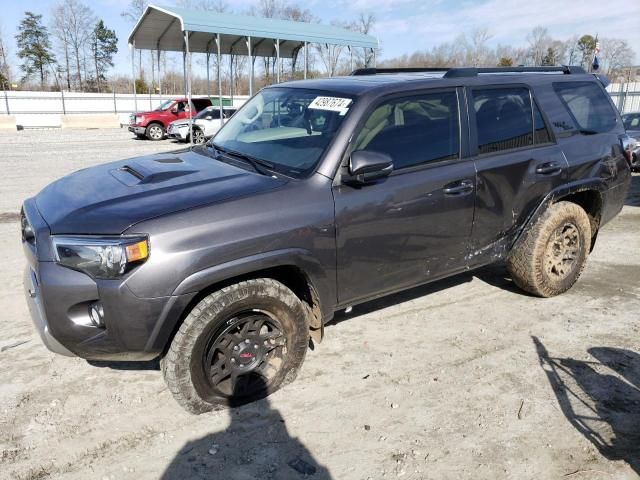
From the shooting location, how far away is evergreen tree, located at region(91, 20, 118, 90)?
66562 mm

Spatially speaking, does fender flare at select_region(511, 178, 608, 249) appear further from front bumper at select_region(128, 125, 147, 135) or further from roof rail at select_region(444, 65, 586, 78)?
front bumper at select_region(128, 125, 147, 135)

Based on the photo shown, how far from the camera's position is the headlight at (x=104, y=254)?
262 cm

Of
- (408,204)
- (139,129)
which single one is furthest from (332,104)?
(139,129)

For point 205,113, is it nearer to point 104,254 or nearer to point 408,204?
point 408,204

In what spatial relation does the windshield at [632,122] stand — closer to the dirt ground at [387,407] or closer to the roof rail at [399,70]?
the dirt ground at [387,407]

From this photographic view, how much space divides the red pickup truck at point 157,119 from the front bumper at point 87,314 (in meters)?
19.5

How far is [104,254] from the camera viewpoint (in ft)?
8.63

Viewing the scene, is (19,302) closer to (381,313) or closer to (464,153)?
(381,313)

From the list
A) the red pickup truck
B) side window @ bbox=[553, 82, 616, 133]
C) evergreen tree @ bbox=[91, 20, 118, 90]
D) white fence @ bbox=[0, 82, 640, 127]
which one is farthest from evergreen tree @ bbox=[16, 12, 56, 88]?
side window @ bbox=[553, 82, 616, 133]

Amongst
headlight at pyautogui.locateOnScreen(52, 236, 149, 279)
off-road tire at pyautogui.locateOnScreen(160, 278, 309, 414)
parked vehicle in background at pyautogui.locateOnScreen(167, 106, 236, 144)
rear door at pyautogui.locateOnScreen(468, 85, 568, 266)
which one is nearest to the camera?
headlight at pyautogui.locateOnScreen(52, 236, 149, 279)

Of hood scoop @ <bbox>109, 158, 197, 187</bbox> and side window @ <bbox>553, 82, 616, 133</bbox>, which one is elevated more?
side window @ <bbox>553, 82, 616, 133</bbox>

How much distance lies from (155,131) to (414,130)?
1944 centimetres

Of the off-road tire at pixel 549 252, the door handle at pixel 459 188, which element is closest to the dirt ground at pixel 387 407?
the off-road tire at pixel 549 252

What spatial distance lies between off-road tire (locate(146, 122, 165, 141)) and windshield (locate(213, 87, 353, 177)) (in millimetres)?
18073
